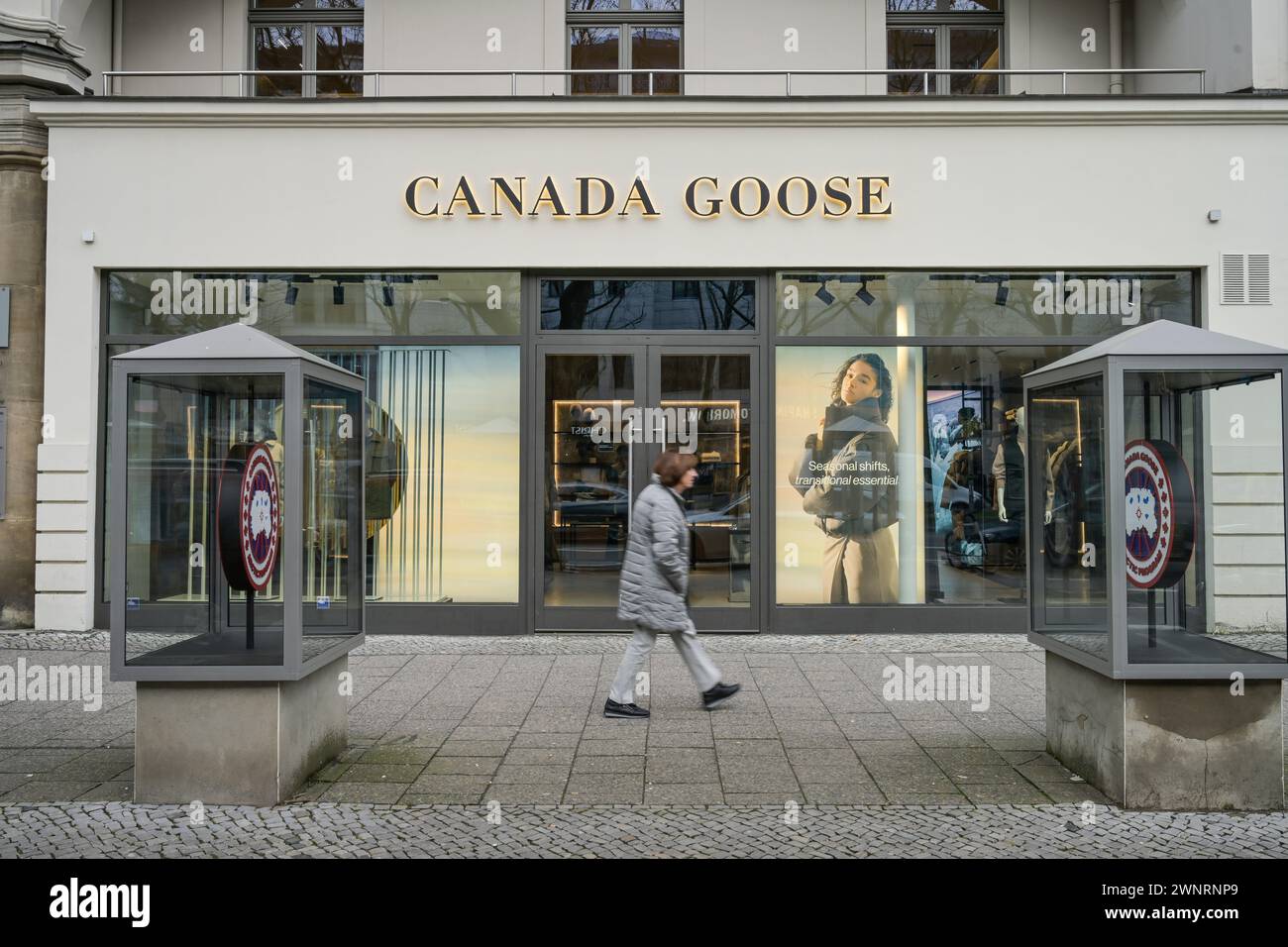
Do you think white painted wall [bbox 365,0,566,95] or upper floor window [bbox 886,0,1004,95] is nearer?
white painted wall [bbox 365,0,566,95]

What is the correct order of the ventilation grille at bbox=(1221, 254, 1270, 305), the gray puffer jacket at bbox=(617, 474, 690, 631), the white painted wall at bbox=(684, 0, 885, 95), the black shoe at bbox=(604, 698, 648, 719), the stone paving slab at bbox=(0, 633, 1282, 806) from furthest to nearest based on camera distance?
1. the white painted wall at bbox=(684, 0, 885, 95)
2. the ventilation grille at bbox=(1221, 254, 1270, 305)
3. the black shoe at bbox=(604, 698, 648, 719)
4. the gray puffer jacket at bbox=(617, 474, 690, 631)
5. the stone paving slab at bbox=(0, 633, 1282, 806)

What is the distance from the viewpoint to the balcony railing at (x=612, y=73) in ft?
34.0

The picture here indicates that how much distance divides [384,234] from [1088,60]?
8.17 m

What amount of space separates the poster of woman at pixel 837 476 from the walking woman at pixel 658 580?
350 centimetres

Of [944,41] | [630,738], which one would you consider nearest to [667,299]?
[944,41]

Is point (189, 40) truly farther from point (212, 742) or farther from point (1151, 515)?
point (1151, 515)

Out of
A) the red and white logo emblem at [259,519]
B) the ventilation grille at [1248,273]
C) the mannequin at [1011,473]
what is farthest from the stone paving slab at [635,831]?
the ventilation grille at [1248,273]

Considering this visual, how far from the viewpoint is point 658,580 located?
682cm

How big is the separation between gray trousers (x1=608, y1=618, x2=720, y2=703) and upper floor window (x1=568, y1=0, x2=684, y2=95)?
272 inches

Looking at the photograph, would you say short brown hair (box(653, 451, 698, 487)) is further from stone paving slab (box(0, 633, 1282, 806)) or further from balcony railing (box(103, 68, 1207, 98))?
balcony railing (box(103, 68, 1207, 98))

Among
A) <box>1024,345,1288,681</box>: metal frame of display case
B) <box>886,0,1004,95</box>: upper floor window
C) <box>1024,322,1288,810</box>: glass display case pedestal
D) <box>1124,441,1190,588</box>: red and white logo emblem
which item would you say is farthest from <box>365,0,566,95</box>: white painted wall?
<box>1124,441,1190,588</box>: red and white logo emblem

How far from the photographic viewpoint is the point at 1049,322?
1034cm

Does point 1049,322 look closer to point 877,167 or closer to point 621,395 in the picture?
point 877,167

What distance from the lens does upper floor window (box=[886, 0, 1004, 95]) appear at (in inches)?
446
